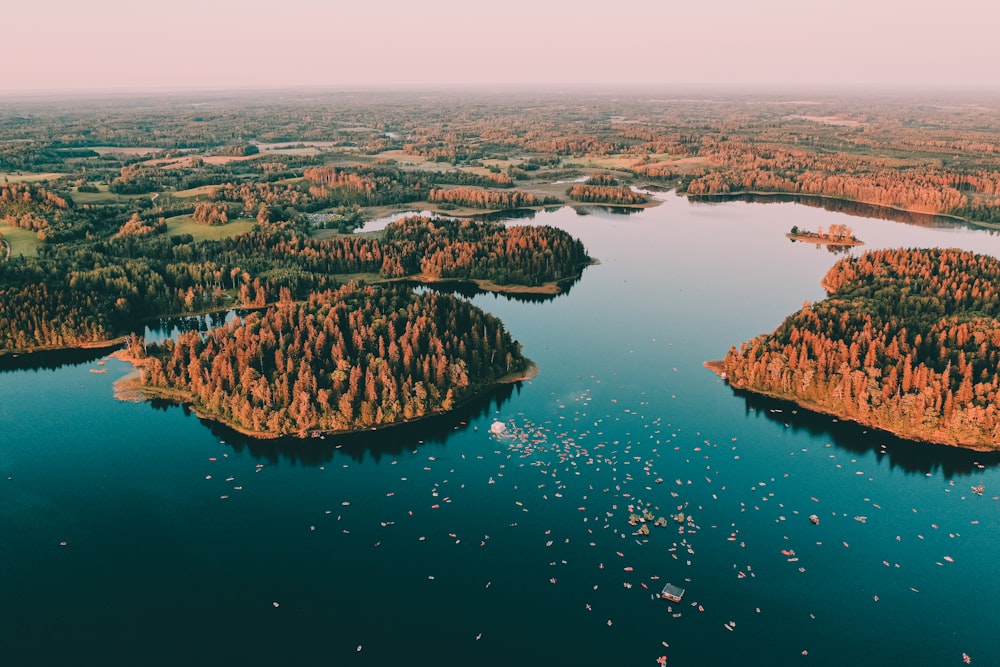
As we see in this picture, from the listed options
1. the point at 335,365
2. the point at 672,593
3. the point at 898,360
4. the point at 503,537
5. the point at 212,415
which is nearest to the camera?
the point at 672,593

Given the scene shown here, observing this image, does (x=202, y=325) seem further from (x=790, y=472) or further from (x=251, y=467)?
(x=790, y=472)

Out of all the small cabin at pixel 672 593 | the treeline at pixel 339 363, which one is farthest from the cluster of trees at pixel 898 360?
the small cabin at pixel 672 593

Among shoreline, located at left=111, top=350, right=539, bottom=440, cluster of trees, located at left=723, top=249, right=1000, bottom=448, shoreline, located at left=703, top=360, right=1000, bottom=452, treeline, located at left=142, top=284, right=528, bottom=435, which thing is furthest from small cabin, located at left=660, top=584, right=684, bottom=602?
cluster of trees, located at left=723, top=249, right=1000, bottom=448

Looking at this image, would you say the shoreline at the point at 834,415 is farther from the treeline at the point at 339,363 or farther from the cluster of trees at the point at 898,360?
the treeline at the point at 339,363

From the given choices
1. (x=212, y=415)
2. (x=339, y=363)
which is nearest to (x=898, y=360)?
(x=339, y=363)

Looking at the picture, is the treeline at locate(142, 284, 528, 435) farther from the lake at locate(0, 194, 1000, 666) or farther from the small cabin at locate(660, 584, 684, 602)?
the small cabin at locate(660, 584, 684, 602)

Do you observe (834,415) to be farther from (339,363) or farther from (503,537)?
(339,363)
